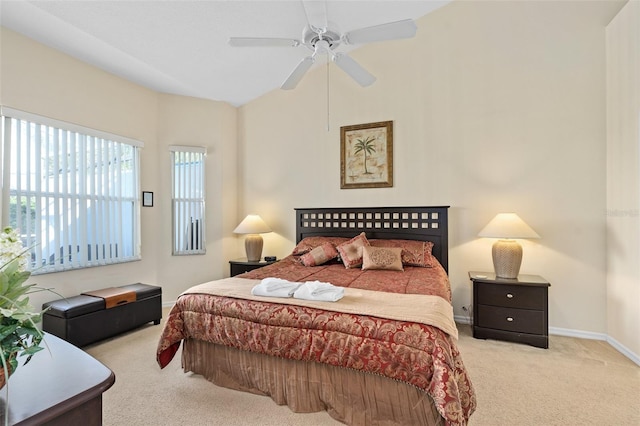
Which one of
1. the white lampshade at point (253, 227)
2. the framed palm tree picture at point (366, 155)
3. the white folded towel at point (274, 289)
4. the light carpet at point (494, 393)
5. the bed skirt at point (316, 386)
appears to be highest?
the framed palm tree picture at point (366, 155)

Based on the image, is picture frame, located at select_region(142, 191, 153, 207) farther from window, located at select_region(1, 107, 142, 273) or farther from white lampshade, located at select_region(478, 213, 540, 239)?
white lampshade, located at select_region(478, 213, 540, 239)

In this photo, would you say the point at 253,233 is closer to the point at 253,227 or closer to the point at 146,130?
the point at 253,227

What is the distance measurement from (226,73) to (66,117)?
1.94 meters

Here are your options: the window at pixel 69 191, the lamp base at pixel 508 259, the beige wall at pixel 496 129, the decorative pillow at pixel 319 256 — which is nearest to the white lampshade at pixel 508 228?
the lamp base at pixel 508 259

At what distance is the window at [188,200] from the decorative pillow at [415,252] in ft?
9.04

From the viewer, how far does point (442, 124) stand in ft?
12.6

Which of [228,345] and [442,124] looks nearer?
[228,345]

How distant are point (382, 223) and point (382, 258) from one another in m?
0.88

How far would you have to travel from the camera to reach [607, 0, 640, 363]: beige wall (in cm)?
274

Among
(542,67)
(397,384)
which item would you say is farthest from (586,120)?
(397,384)

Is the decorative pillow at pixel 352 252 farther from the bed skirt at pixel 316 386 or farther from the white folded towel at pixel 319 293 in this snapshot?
the bed skirt at pixel 316 386

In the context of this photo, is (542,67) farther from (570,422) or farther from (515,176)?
(570,422)

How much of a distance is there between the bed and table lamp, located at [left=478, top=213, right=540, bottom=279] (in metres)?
0.90

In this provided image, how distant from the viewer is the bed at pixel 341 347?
5.56ft
